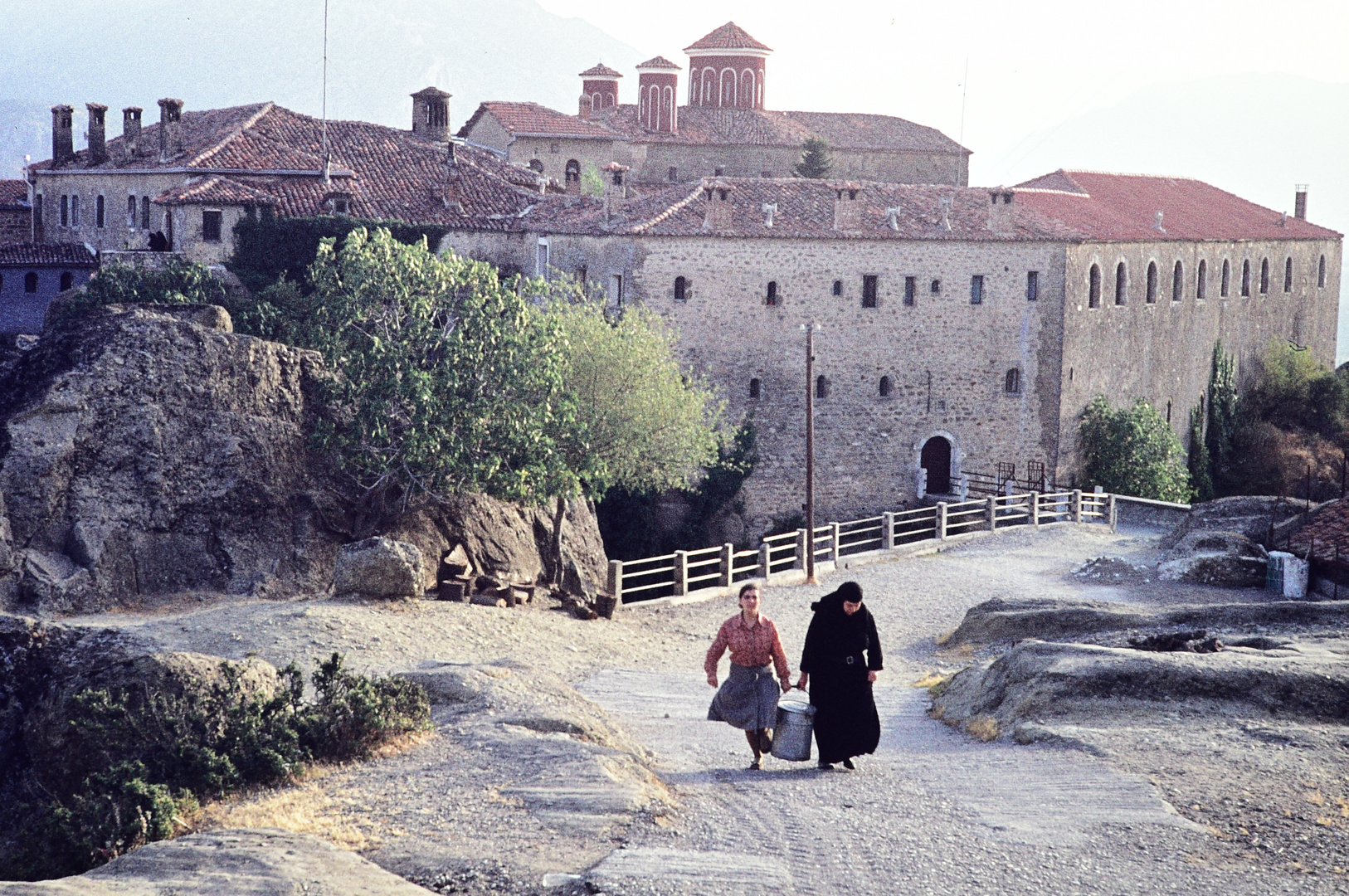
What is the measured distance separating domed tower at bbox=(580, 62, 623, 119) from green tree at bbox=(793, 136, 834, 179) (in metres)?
12.2

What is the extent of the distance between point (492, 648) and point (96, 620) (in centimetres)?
484

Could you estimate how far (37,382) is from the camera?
20594 millimetres

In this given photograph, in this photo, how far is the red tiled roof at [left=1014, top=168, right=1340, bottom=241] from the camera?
4469 centimetres

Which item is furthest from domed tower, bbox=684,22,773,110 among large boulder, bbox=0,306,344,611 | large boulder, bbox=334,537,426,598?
large boulder, bbox=334,537,426,598

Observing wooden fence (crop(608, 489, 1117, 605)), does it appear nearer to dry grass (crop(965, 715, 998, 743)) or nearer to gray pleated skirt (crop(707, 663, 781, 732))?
dry grass (crop(965, 715, 998, 743))

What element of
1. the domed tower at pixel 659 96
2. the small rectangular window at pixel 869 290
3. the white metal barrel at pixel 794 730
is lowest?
the white metal barrel at pixel 794 730

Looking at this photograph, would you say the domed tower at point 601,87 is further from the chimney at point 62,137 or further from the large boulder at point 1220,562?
the large boulder at point 1220,562

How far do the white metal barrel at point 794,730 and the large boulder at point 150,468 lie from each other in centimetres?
1157

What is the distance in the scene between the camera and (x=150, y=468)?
2067cm

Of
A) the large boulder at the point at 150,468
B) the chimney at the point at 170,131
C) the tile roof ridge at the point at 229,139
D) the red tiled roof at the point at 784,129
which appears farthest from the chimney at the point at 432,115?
the large boulder at the point at 150,468

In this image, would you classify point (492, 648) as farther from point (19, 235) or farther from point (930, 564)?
point (19, 235)

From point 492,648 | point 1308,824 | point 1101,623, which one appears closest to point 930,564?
point 1101,623

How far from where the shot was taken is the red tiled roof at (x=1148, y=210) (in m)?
44.7

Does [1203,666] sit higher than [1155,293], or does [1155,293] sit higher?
[1155,293]
